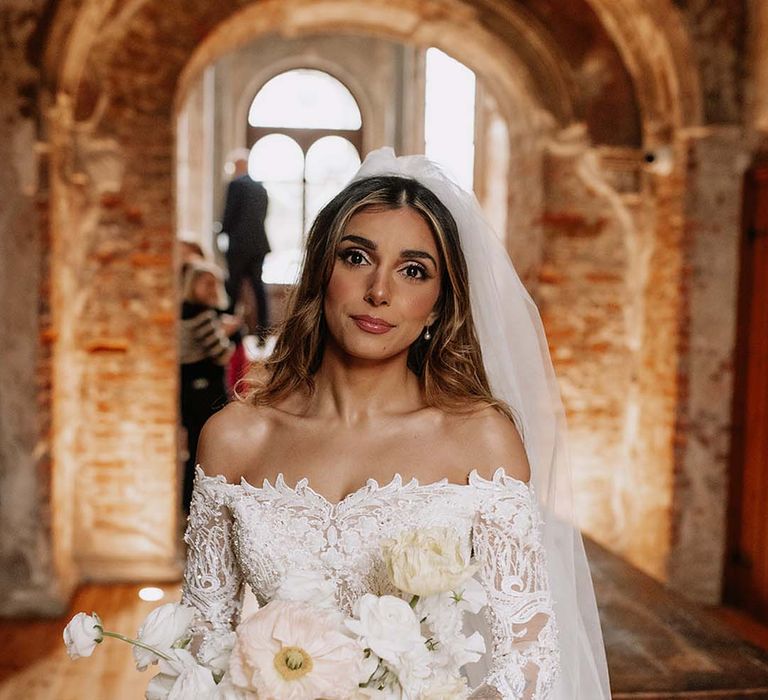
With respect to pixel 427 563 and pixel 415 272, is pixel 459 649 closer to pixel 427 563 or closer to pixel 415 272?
pixel 427 563

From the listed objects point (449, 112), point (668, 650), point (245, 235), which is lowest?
point (668, 650)

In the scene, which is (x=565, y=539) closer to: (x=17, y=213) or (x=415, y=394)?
(x=415, y=394)

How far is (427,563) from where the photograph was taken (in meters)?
1.20

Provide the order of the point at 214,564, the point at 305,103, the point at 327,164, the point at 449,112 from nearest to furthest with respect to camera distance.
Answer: the point at 214,564, the point at 449,112, the point at 305,103, the point at 327,164

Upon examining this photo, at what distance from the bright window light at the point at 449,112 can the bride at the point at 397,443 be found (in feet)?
35.3

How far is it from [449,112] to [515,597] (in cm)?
1181

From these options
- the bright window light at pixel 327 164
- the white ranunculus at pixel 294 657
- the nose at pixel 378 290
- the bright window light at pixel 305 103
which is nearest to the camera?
the white ranunculus at pixel 294 657

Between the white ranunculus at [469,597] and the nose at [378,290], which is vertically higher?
the nose at [378,290]

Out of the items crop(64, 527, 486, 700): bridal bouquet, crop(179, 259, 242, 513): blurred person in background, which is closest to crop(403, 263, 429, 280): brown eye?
crop(64, 527, 486, 700): bridal bouquet

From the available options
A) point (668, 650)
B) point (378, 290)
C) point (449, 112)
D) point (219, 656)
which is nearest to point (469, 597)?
point (219, 656)

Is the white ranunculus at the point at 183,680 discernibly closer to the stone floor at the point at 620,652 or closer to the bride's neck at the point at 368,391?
the bride's neck at the point at 368,391

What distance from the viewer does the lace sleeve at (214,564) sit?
1842 mm

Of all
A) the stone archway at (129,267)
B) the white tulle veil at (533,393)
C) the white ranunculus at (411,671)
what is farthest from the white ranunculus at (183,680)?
the stone archway at (129,267)

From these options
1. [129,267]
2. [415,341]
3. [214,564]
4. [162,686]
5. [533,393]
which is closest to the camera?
[162,686]
